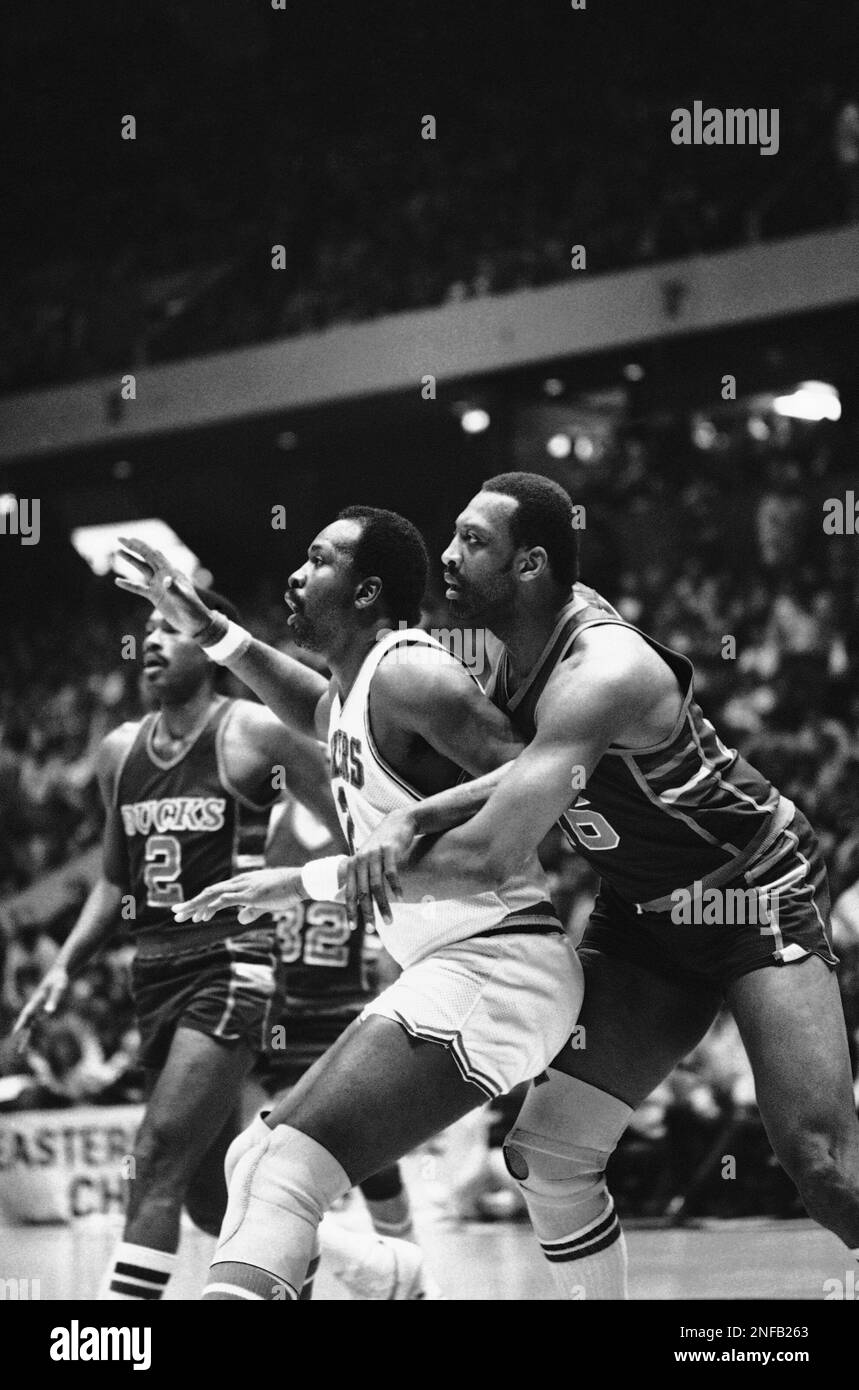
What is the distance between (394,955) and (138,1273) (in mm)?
1365

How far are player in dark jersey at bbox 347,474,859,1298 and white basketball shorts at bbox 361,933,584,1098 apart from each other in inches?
6.5

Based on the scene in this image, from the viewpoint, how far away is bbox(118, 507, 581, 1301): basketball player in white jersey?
3367 millimetres

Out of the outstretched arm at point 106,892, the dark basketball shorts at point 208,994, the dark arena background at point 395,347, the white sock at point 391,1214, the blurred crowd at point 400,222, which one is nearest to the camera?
the dark basketball shorts at point 208,994

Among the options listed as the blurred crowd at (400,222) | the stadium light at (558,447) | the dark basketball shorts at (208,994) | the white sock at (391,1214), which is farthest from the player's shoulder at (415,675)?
the stadium light at (558,447)

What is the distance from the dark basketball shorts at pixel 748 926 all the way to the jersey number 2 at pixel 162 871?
1.60m

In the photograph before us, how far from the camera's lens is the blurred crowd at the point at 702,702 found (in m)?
8.39

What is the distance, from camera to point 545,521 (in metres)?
3.79

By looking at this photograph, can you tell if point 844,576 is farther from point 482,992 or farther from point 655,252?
point 482,992

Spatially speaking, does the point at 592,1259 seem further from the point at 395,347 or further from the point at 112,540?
the point at 112,540

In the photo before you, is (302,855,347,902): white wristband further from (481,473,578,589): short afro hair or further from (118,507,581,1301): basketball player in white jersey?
(481,473,578,589): short afro hair

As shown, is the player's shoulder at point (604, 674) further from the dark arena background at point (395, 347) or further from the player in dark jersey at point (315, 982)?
the dark arena background at point (395, 347)

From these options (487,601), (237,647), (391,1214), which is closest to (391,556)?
(487,601)

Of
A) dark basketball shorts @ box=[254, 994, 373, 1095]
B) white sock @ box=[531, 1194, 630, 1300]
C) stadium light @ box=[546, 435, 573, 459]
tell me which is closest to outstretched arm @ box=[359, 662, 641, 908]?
white sock @ box=[531, 1194, 630, 1300]
